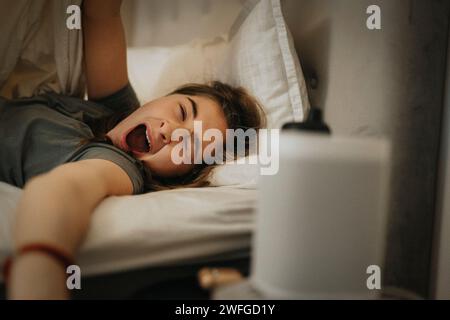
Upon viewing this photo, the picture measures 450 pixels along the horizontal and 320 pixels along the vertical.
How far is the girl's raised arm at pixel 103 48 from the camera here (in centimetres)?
88

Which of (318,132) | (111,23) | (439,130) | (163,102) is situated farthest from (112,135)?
(439,130)

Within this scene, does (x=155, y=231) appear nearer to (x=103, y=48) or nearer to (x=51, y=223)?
(x=51, y=223)

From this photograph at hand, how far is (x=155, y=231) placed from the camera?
500mm

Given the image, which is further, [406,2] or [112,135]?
[112,135]

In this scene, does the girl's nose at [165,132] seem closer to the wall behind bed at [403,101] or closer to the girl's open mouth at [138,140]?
the girl's open mouth at [138,140]

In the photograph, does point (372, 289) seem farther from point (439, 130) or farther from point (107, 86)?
point (107, 86)

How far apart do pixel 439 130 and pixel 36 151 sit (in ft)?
2.57

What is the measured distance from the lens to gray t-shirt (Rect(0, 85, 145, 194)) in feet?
2.31

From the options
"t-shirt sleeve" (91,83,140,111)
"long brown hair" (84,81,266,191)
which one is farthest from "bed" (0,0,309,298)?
"t-shirt sleeve" (91,83,140,111)

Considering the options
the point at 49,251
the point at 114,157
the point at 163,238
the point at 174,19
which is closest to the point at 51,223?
the point at 49,251

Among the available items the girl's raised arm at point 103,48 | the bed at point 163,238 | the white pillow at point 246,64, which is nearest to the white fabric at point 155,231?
the bed at point 163,238

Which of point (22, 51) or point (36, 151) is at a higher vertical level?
point (22, 51)

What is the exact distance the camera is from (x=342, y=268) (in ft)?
1.34

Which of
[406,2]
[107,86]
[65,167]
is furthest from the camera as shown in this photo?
[107,86]
